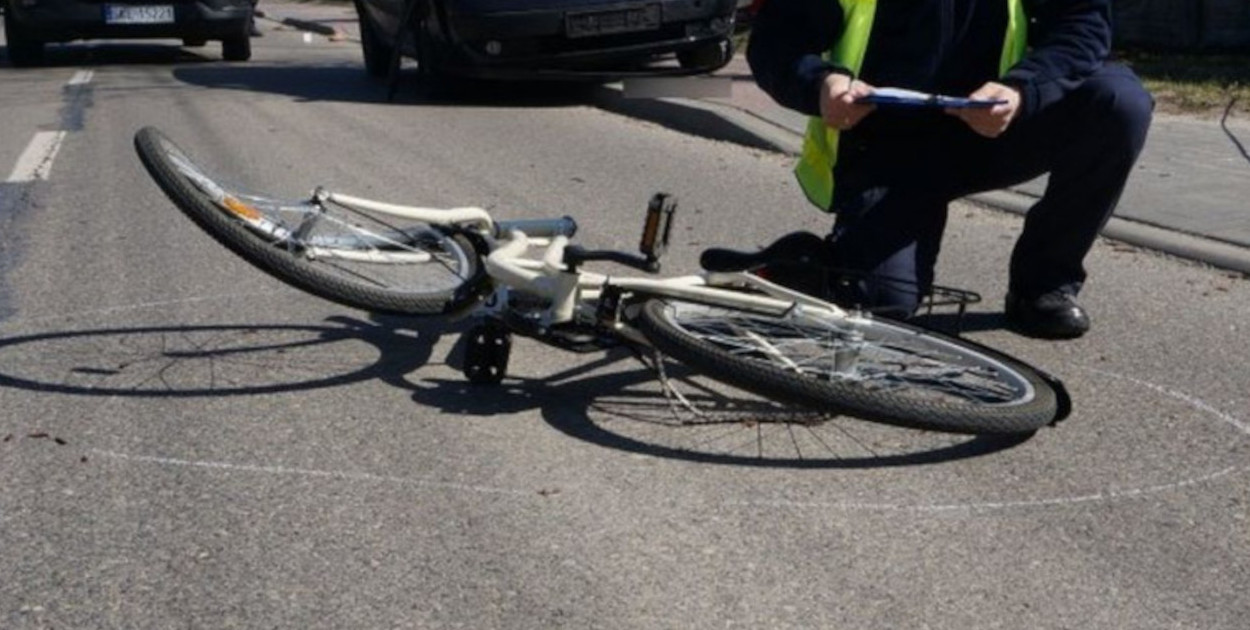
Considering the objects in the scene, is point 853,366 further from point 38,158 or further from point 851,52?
point 38,158

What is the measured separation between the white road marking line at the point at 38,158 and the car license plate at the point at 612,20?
3.15 metres

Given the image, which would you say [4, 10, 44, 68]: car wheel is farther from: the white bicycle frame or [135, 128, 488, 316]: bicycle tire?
the white bicycle frame

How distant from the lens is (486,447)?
14.8 feet

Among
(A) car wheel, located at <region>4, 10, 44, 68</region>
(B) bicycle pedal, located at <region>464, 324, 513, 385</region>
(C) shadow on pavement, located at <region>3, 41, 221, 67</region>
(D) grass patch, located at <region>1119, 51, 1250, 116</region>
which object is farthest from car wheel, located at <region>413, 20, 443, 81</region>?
(B) bicycle pedal, located at <region>464, 324, 513, 385</region>

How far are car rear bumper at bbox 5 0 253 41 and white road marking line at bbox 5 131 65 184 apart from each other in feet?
17.8

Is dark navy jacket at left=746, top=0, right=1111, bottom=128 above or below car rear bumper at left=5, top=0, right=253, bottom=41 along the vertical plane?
above

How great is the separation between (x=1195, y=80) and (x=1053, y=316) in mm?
7758

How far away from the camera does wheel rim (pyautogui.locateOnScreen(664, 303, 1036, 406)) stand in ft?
14.3

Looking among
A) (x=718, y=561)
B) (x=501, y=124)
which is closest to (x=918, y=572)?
(x=718, y=561)

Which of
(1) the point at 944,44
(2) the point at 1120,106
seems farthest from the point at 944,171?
(2) the point at 1120,106

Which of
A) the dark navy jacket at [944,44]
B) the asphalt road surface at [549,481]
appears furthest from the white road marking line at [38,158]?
the dark navy jacket at [944,44]

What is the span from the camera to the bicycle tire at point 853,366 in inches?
163

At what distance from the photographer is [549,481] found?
427 cm

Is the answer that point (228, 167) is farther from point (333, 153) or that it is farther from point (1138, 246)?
point (1138, 246)
